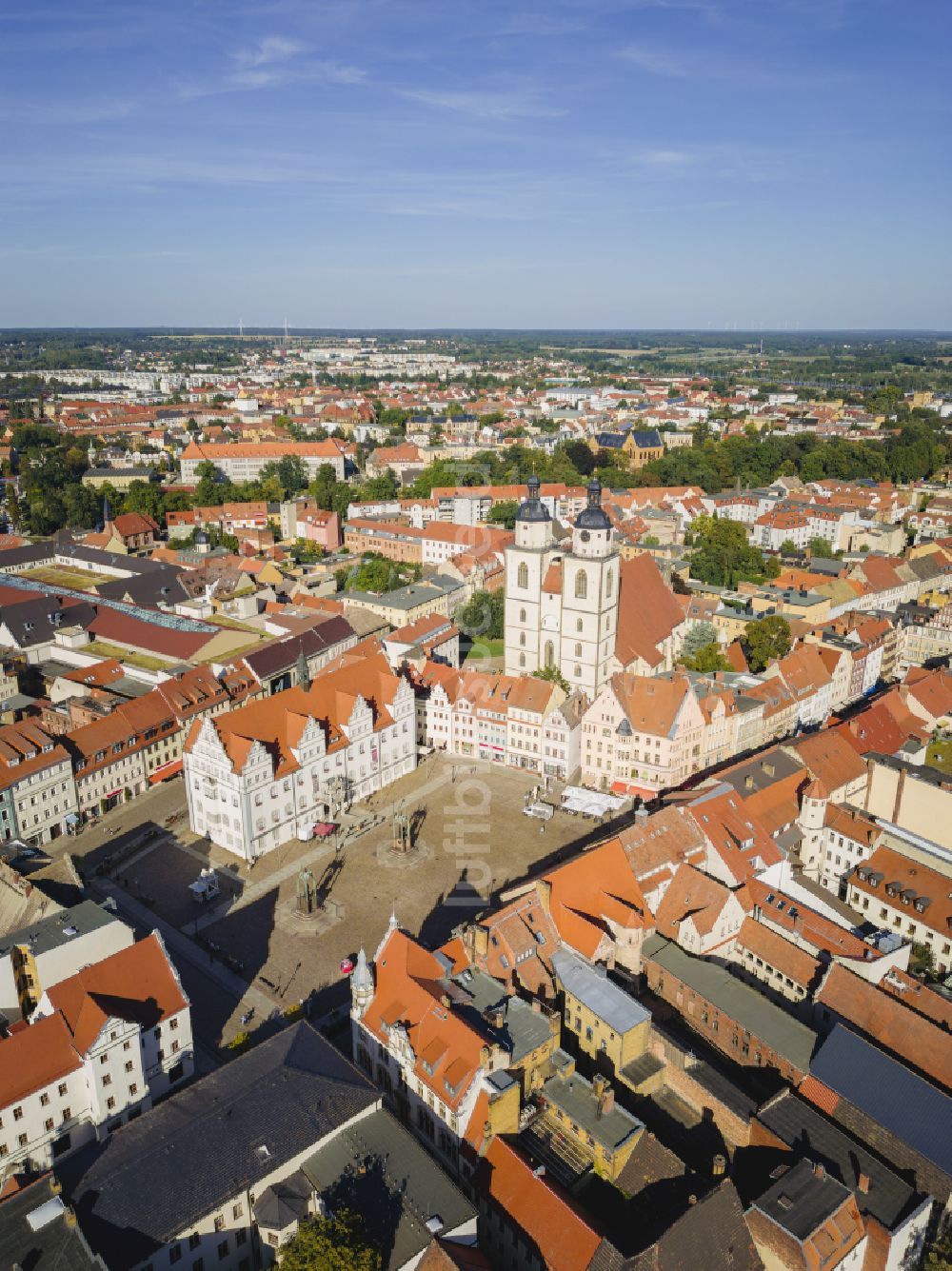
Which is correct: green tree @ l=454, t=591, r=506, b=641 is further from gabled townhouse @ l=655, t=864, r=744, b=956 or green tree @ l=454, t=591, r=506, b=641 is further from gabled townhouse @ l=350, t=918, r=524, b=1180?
gabled townhouse @ l=350, t=918, r=524, b=1180

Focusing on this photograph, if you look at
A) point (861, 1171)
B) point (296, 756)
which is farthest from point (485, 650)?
point (861, 1171)

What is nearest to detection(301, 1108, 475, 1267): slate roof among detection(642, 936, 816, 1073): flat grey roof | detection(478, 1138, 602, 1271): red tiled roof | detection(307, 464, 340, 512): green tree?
detection(478, 1138, 602, 1271): red tiled roof

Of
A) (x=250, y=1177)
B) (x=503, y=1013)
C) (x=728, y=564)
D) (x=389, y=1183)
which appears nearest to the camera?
(x=250, y=1177)

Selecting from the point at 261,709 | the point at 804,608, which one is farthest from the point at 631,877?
the point at 804,608

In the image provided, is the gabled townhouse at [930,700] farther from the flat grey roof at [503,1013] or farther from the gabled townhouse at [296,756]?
the flat grey roof at [503,1013]

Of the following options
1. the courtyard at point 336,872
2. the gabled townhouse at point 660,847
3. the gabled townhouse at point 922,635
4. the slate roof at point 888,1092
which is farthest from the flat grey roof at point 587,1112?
the gabled townhouse at point 922,635

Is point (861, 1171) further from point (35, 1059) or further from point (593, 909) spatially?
point (35, 1059)

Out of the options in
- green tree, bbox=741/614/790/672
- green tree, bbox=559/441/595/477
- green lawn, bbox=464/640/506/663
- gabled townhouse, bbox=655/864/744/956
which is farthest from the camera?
green tree, bbox=559/441/595/477
